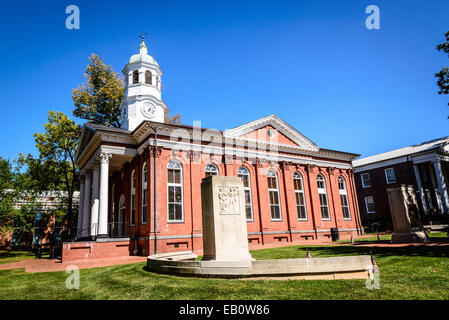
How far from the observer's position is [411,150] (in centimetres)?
3850

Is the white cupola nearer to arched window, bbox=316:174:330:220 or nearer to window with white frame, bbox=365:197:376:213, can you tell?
arched window, bbox=316:174:330:220

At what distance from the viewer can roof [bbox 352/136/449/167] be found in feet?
120

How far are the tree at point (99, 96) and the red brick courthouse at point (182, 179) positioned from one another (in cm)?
687

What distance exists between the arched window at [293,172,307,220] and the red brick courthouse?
3.7 inches

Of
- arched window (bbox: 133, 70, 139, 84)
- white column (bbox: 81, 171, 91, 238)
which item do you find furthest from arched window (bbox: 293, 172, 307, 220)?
white column (bbox: 81, 171, 91, 238)

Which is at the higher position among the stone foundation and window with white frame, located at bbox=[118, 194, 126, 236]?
window with white frame, located at bbox=[118, 194, 126, 236]

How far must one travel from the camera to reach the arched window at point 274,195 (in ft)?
77.3

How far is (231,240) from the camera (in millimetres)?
8656

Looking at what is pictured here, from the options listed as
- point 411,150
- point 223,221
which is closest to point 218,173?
point 223,221

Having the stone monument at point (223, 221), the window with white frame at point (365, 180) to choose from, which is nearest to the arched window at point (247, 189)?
the stone monument at point (223, 221)

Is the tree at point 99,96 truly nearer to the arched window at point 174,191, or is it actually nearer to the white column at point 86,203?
the white column at point 86,203

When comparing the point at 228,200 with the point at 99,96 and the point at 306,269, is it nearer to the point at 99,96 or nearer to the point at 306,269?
the point at 306,269
